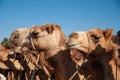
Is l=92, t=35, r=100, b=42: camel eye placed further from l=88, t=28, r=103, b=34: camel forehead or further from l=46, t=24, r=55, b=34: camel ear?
l=46, t=24, r=55, b=34: camel ear

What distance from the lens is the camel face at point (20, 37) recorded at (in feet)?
25.2

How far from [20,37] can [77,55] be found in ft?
5.99

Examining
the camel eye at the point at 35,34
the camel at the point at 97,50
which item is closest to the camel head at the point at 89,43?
the camel at the point at 97,50

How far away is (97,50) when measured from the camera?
249 inches

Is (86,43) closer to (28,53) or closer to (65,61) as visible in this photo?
(65,61)

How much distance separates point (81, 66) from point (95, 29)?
30.1 inches

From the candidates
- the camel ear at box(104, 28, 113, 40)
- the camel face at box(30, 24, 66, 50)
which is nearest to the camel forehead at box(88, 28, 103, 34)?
the camel ear at box(104, 28, 113, 40)

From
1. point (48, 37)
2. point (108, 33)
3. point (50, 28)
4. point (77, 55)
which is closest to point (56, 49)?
point (48, 37)

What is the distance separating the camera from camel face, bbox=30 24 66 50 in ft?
23.4

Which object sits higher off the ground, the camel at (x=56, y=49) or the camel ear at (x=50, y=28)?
the camel ear at (x=50, y=28)

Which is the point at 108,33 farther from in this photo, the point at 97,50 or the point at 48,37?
the point at 48,37

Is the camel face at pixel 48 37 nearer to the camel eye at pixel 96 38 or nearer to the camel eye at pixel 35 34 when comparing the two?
the camel eye at pixel 35 34

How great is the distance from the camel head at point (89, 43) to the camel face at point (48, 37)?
23.8 inches

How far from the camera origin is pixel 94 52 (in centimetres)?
640
